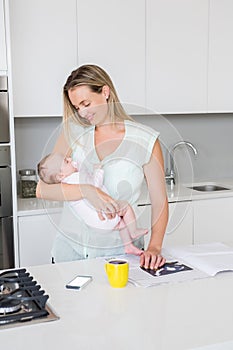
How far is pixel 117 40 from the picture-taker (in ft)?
10.5

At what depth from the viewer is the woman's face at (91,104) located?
5.75 feet

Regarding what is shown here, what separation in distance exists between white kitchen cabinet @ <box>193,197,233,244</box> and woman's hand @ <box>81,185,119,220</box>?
1.70 metres

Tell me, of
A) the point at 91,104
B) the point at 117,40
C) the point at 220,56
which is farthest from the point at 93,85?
the point at 220,56

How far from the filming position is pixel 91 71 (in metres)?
1.79

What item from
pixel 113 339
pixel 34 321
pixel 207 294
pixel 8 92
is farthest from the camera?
pixel 8 92

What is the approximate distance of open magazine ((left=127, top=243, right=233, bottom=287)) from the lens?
5.49 ft

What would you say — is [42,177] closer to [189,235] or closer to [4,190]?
[4,190]

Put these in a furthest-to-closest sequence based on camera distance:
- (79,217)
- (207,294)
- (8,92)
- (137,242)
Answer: (8,92) < (137,242) < (79,217) < (207,294)

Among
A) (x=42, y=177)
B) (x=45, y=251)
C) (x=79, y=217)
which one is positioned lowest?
(x=45, y=251)

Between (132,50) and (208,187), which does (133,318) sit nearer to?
(132,50)

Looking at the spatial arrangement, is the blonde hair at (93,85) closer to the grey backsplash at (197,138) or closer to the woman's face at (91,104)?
the woman's face at (91,104)

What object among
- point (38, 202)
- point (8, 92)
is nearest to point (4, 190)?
point (38, 202)

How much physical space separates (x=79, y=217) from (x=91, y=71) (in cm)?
50

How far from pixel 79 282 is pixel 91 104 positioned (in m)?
0.59
